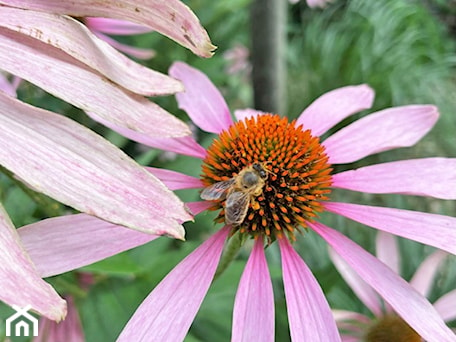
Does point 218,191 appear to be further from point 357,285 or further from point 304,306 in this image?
point 357,285

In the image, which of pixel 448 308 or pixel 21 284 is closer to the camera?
pixel 21 284

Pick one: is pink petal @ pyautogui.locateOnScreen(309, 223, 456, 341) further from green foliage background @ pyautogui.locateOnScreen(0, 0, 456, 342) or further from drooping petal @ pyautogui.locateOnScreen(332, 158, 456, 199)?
green foliage background @ pyautogui.locateOnScreen(0, 0, 456, 342)

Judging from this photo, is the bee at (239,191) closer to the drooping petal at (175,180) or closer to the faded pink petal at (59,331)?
the drooping petal at (175,180)

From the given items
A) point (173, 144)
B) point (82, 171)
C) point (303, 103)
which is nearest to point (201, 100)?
point (173, 144)

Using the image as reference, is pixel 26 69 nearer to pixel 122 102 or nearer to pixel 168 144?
pixel 122 102

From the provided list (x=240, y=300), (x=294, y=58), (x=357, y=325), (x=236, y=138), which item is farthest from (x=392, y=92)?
(x=240, y=300)

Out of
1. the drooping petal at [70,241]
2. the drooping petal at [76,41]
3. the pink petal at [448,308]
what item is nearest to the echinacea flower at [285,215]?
the drooping petal at [70,241]
